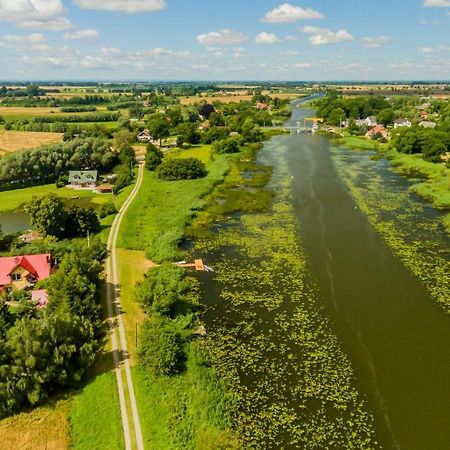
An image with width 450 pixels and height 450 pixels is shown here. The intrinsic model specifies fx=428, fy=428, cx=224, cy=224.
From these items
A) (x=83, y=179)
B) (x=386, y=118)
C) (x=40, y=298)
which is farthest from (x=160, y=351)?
(x=386, y=118)

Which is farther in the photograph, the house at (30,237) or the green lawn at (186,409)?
the house at (30,237)

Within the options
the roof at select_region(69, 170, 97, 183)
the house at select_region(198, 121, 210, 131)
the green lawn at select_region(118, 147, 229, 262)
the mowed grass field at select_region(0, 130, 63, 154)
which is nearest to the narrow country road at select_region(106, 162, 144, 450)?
the green lawn at select_region(118, 147, 229, 262)

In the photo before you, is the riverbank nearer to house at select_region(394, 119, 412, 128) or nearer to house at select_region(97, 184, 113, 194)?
house at select_region(394, 119, 412, 128)

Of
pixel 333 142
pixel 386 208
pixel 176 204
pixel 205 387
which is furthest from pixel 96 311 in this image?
pixel 333 142

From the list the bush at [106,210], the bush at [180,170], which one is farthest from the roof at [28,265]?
the bush at [180,170]

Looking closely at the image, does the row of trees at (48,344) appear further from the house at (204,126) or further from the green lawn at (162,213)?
the house at (204,126)

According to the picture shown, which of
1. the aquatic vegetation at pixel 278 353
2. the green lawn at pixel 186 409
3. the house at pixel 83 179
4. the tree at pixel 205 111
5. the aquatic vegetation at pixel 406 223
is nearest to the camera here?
the green lawn at pixel 186 409

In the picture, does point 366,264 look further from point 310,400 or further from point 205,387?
point 205,387
